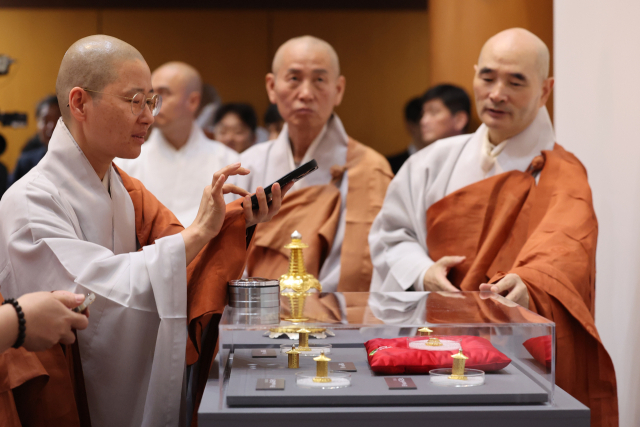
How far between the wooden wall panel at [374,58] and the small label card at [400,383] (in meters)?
7.11

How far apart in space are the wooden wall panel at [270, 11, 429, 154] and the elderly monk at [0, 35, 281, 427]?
651cm

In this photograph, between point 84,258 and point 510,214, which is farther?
point 510,214

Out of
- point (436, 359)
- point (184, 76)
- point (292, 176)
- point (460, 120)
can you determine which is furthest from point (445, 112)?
point (436, 359)

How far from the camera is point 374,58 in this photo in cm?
840

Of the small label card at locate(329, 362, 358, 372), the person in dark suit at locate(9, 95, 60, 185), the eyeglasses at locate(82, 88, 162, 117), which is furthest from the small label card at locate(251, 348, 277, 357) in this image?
A: the person in dark suit at locate(9, 95, 60, 185)

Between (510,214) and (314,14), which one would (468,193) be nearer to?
(510,214)

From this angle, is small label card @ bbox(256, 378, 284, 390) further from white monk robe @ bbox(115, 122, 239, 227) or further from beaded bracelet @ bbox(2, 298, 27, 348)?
white monk robe @ bbox(115, 122, 239, 227)

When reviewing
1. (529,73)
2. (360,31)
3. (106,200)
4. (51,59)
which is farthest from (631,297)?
(51,59)

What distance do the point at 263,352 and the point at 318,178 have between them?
5.45 ft

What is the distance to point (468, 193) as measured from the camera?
104 inches

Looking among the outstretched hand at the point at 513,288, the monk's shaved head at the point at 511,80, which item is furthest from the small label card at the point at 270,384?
the monk's shaved head at the point at 511,80

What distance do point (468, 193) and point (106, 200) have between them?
1.28 meters

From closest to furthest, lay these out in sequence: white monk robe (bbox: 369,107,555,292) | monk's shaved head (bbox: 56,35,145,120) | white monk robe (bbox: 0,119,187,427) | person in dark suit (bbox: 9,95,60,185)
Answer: white monk robe (bbox: 0,119,187,427) → monk's shaved head (bbox: 56,35,145,120) → white monk robe (bbox: 369,107,555,292) → person in dark suit (bbox: 9,95,60,185)

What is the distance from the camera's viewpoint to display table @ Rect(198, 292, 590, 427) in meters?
1.40
